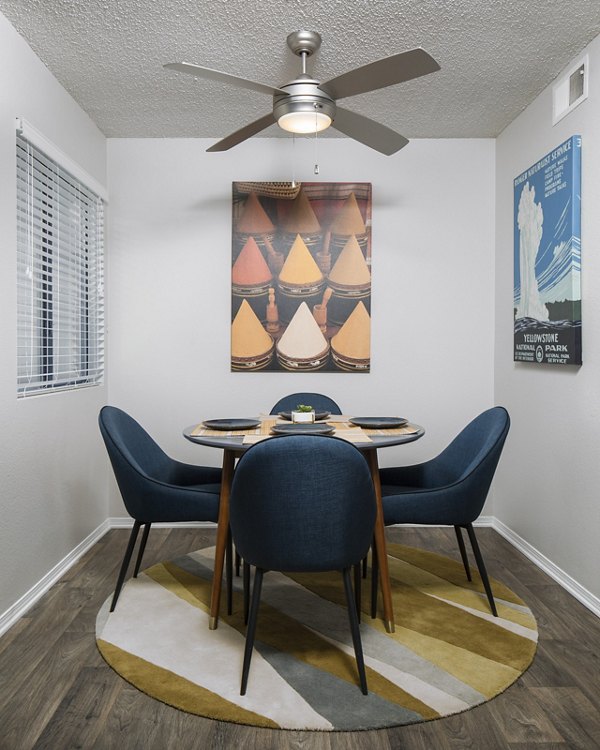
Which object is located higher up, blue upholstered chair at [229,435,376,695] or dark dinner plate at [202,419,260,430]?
dark dinner plate at [202,419,260,430]

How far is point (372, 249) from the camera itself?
3.93 meters

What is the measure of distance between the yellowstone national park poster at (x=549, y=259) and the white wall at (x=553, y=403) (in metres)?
0.05

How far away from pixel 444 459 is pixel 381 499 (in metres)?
0.61

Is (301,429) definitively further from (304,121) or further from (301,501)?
(304,121)

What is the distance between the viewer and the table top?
2.20m

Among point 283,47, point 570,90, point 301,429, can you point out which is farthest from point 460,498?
point 283,47

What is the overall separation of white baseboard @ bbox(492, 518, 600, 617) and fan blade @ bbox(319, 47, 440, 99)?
223 centimetres

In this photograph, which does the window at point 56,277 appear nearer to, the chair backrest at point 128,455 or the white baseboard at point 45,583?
the chair backrest at point 128,455

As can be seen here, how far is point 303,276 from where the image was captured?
12.8 feet

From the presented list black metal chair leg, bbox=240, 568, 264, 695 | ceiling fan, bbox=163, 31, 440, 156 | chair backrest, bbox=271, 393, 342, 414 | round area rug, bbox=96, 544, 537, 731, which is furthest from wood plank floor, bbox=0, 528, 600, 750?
ceiling fan, bbox=163, 31, 440, 156

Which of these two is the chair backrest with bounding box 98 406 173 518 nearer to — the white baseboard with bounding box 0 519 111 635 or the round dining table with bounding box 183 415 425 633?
the round dining table with bounding box 183 415 425 633

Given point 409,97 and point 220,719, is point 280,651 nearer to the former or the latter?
point 220,719

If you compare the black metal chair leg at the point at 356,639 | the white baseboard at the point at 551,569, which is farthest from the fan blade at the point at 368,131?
the white baseboard at the point at 551,569

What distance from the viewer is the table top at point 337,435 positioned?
220 centimetres
